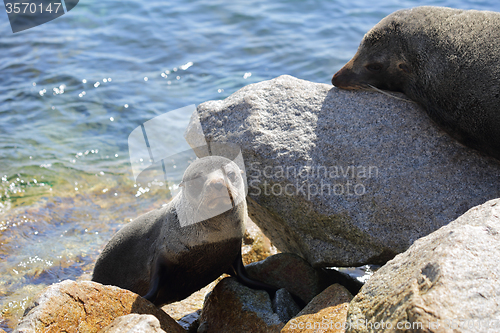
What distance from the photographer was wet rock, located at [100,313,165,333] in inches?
111

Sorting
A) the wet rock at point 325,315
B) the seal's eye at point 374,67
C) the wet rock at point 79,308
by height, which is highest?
the seal's eye at point 374,67

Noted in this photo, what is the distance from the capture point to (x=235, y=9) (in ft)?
44.4

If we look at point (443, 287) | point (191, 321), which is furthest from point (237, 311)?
point (443, 287)

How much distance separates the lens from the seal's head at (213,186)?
404 cm

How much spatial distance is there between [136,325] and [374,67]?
11.8 feet

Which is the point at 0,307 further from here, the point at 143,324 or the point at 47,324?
the point at 143,324

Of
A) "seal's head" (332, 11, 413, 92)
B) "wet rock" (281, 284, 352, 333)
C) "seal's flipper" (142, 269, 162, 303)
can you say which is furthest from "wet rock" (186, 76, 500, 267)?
"seal's flipper" (142, 269, 162, 303)

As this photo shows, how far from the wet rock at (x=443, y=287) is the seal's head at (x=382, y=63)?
7.83 feet

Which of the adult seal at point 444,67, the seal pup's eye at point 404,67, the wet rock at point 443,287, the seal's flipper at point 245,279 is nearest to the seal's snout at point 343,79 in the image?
the adult seal at point 444,67

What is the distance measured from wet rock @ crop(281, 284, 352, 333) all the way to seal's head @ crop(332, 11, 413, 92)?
227 centimetres

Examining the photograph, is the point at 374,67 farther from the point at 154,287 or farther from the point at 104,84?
the point at 104,84

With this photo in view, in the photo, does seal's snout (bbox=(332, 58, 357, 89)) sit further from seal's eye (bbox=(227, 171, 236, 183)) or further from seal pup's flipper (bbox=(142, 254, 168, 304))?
seal pup's flipper (bbox=(142, 254, 168, 304))

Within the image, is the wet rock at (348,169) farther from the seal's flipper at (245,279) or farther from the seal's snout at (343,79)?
the seal's flipper at (245,279)

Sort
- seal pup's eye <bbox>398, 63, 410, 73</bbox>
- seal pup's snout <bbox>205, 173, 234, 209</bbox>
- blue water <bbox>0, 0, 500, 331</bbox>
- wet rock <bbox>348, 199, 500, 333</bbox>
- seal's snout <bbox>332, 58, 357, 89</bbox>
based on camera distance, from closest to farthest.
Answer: wet rock <bbox>348, 199, 500, 333</bbox> → seal pup's snout <bbox>205, 173, 234, 209</bbox> → seal pup's eye <bbox>398, 63, 410, 73</bbox> → seal's snout <bbox>332, 58, 357, 89</bbox> → blue water <bbox>0, 0, 500, 331</bbox>
